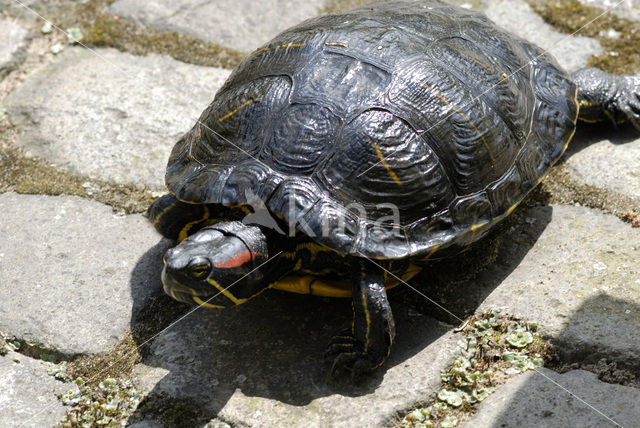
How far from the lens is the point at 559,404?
3.14m

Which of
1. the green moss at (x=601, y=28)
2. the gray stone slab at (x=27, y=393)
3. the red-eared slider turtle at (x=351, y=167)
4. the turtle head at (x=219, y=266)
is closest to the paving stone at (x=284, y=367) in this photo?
the red-eared slider turtle at (x=351, y=167)

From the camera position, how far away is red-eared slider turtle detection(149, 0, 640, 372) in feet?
11.7

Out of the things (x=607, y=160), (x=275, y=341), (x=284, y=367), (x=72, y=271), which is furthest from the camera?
(x=607, y=160)

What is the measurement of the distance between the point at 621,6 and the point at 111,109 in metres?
4.59

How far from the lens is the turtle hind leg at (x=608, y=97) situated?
4984 millimetres

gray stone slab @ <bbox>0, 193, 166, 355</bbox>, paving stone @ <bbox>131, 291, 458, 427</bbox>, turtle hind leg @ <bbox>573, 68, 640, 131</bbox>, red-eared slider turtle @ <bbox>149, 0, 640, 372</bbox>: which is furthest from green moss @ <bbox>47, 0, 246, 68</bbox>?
turtle hind leg @ <bbox>573, 68, 640, 131</bbox>

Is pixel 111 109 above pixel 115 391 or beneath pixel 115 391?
above

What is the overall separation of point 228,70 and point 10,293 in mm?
2581

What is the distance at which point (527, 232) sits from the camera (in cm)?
437

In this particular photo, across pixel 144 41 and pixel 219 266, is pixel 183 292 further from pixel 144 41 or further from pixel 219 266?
pixel 144 41

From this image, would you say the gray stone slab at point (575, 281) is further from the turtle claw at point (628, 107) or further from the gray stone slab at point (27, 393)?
the gray stone slab at point (27, 393)

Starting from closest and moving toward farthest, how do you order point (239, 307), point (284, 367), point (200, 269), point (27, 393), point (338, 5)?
point (200, 269), point (27, 393), point (284, 367), point (239, 307), point (338, 5)

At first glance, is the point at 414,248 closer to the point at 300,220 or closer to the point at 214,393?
the point at 300,220

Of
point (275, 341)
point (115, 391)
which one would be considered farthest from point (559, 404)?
point (115, 391)
